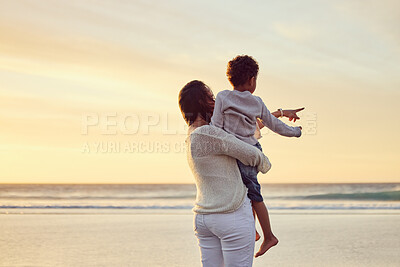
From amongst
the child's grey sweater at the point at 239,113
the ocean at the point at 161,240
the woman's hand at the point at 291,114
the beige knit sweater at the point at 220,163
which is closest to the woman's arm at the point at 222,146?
the beige knit sweater at the point at 220,163

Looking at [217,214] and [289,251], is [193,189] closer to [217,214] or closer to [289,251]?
[289,251]

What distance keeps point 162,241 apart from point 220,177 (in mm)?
3890

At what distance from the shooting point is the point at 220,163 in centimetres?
212

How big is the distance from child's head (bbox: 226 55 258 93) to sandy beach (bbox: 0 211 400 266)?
281 centimetres

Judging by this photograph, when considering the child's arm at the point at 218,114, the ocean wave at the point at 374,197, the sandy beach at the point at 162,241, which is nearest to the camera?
the child's arm at the point at 218,114

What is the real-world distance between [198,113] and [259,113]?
0.95ft

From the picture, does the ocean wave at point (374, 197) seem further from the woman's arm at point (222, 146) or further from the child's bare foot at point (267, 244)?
the woman's arm at point (222, 146)

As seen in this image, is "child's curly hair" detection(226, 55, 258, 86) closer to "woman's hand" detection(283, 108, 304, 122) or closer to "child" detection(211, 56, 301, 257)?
"child" detection(211, 56, 301, 257)

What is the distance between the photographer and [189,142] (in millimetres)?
2188

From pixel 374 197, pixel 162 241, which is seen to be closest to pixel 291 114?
pixel 162 241

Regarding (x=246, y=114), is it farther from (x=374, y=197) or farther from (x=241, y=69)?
(x=374, y=197)

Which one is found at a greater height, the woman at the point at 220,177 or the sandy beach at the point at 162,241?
the woman at the point at 220,177

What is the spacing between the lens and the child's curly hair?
7.29 feet

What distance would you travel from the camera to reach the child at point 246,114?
7.18ft
